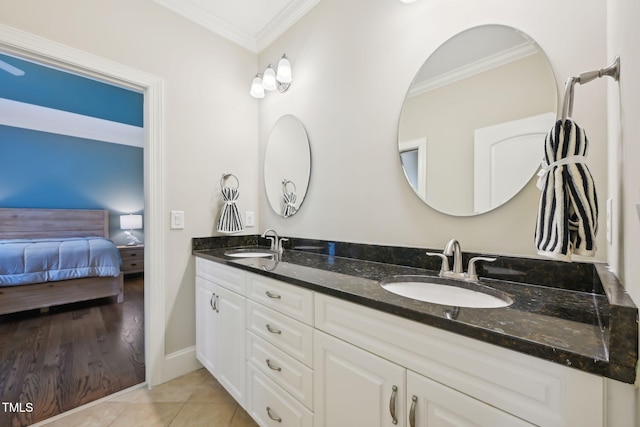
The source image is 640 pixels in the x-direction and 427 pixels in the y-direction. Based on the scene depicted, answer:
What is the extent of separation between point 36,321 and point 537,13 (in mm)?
4567

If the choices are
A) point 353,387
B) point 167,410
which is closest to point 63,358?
point 167,410

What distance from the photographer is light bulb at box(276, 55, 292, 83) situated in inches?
75.7

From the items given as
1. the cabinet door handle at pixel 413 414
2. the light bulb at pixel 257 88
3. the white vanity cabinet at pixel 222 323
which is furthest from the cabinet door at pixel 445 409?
the light bulb at pixel 257 88

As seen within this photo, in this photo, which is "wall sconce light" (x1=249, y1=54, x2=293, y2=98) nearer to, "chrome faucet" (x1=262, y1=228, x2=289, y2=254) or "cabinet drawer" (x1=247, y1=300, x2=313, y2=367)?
"chrome faucet" (x1=262, y1=228, x2=289, y2=254)

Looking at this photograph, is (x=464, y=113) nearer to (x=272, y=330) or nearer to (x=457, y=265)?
(x=457, y=265)

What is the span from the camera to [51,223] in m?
4.23

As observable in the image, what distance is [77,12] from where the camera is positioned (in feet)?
5.03

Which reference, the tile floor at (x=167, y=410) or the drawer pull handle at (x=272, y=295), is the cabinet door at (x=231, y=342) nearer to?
the tile floor at (x=167, y=410)

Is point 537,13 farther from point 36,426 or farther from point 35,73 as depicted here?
point 35,73

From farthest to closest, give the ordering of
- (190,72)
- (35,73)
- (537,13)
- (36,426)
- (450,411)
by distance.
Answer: (35,73), (190,72), (36,426), (537,13), (450,411)

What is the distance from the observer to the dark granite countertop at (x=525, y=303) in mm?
467

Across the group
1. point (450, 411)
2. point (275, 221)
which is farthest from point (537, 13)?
point (275, 221)

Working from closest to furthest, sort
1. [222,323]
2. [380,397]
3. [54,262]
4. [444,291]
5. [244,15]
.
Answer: [380,397] → [444,291] → [222,323] → [244,15] → [54,262]

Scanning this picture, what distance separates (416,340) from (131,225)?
554cm
